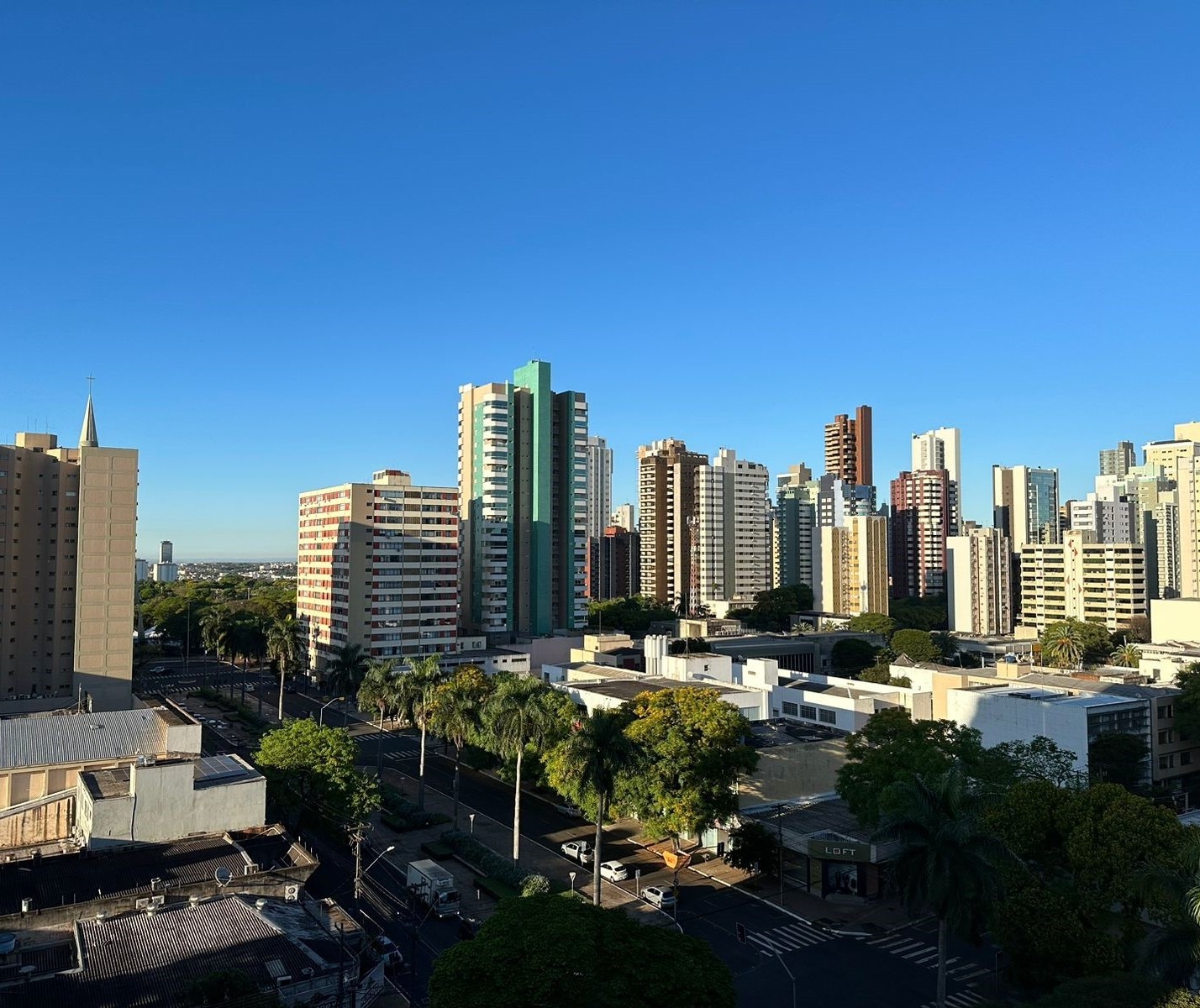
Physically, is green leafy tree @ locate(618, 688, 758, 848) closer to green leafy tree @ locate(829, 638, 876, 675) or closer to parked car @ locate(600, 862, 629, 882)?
parked car @ locate(600, 862, 629, 882)

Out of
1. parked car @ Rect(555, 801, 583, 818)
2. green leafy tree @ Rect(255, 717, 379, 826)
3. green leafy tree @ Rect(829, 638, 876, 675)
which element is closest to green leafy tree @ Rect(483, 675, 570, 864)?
parked car @ Rect(555, 801, 583, 818)

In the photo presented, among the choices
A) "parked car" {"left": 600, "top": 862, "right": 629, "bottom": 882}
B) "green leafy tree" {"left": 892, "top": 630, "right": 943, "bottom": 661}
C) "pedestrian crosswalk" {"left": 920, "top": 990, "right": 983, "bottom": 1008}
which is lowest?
"pedestrian crosswalk" {"left": 920, "top": 990, "right": 983, "bottom": 1008}

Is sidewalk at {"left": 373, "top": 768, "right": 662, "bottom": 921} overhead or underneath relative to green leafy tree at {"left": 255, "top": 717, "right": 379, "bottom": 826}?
underneath

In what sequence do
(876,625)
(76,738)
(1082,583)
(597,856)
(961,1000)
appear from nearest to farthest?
(961,1000)
(597,856)
(76,738)
(876,625)
(1082,583)

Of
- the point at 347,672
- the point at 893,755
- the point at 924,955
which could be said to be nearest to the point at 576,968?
the point at 924,955

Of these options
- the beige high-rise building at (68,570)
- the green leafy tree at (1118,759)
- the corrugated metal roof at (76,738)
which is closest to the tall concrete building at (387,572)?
the beige high-rise building at (68,570)

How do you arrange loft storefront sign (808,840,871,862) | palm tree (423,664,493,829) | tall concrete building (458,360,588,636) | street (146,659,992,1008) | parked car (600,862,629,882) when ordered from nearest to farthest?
street (146,659,992,1008) < loft storefront sign (808,840,871,862) < parked car (600,862,629,882) < palm tree (423,664,493,829) < tall concrete building (458,360,588,636)

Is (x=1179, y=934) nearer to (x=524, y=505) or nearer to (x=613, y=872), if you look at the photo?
(x=613, y=872)
